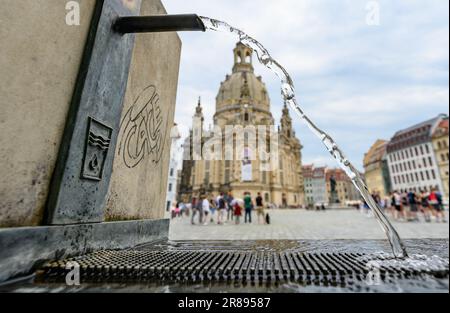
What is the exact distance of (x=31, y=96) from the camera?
2.03 meters

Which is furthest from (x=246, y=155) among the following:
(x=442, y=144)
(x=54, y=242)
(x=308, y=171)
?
(x=308, y=171)

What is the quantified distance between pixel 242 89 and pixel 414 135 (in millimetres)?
43490

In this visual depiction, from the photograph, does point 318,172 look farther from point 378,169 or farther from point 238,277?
point 238,277

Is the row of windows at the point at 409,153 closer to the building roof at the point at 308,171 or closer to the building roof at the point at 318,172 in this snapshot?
the building roof at the point at 318,172

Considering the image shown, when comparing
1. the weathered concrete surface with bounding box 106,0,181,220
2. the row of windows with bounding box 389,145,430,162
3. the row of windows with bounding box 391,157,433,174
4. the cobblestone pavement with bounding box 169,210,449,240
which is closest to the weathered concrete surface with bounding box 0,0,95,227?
the weathered concrete surface with bounding box 106,0,181,220

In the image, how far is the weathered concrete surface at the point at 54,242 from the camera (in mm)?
1708

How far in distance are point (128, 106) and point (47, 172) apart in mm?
1609

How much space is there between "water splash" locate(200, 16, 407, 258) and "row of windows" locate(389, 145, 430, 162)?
221 feet

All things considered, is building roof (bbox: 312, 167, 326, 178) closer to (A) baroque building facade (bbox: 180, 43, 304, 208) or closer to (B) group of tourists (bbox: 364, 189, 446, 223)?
(A) baroque building facade (bbox: 180, 43, 304, 208)

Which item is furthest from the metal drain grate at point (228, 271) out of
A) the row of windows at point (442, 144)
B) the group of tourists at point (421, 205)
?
the row of windows at point (442, 144)

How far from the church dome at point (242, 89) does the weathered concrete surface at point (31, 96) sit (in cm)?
5767
